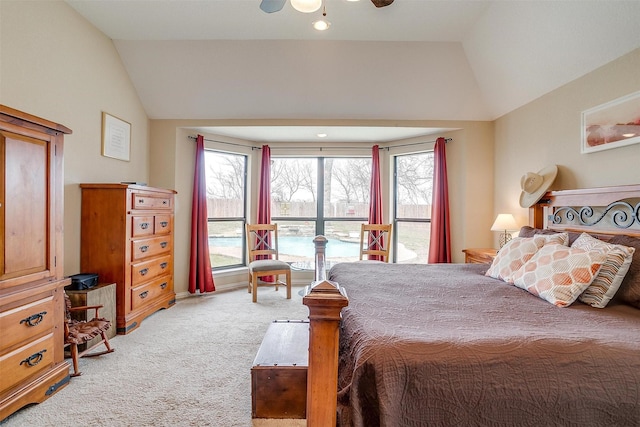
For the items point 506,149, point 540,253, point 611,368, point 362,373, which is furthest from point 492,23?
point 362,373

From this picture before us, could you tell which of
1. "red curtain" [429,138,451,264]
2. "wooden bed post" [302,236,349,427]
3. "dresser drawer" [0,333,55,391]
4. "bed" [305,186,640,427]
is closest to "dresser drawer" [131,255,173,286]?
"dresser drawer" [0,333,55,391]

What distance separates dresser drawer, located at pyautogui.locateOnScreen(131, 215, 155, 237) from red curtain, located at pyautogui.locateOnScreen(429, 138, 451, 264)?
3.61 m

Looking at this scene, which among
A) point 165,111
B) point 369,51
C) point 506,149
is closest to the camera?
point 369,51

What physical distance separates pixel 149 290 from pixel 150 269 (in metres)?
0.23

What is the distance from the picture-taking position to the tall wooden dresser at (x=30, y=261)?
5.54 feet

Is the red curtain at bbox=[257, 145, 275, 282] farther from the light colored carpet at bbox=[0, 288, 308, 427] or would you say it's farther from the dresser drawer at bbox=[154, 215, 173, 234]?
the light colored carpet at bbox=[0, 288, 308, 427]

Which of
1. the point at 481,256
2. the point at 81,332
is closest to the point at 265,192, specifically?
the point at 81,332

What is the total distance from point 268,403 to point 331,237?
3.52m

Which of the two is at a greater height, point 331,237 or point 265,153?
point 265,153

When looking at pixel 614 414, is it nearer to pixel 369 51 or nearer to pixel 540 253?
pixel 540 253

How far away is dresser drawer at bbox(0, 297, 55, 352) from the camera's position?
1.68 m

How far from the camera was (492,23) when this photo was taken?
2.93 meters

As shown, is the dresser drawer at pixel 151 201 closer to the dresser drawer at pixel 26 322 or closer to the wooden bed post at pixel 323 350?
the dresser drawer at pixel 26 322

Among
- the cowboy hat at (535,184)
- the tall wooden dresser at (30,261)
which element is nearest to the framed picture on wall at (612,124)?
the cowboy hat at (535,184)
